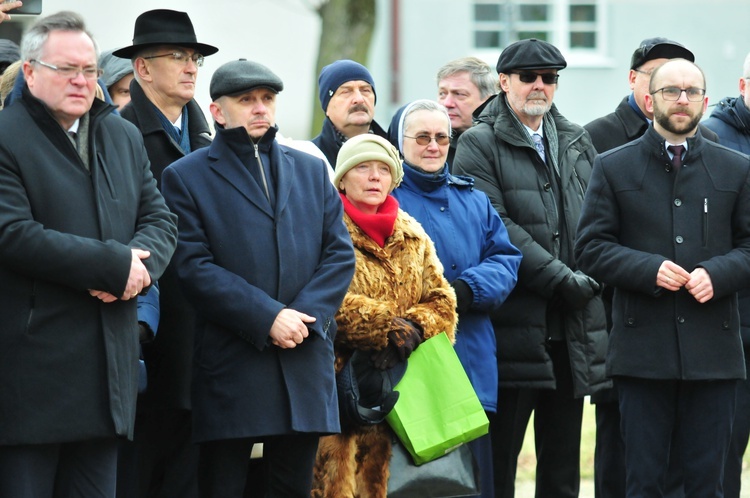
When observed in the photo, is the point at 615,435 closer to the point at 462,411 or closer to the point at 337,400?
the point at 462,411

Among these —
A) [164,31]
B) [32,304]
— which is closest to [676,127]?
[164,31]

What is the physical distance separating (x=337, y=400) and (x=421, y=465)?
54 centimetres

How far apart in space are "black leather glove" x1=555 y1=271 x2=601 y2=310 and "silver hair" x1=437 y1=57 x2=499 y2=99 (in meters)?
1.55

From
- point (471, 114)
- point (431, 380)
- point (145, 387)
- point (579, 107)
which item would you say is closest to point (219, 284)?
point (145, 387)

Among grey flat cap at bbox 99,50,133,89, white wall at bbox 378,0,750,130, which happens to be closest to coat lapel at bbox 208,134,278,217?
grey flat cap at bbox 99,50,133,89

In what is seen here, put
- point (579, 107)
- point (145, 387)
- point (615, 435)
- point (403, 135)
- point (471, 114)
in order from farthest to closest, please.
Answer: point (579, 107)
point (471, 114)
point (615, 435)
point (403, 135)
point (145, 387)

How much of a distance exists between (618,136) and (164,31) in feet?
8.72

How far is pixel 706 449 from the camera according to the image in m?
Result: 5.84

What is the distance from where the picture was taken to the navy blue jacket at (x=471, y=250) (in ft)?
19.9

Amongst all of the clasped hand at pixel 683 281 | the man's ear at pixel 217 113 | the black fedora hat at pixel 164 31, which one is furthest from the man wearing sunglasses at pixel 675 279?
the black fedora hat at pixel 164 31

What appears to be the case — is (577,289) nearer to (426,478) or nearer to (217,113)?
(426,478)

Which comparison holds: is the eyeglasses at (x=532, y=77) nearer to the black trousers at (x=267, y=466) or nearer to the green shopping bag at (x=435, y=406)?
the green shopping bag at (x=435, y=406)

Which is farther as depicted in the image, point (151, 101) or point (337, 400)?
point (151, 101)

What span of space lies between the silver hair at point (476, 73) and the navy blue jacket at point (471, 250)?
1.36 metres
